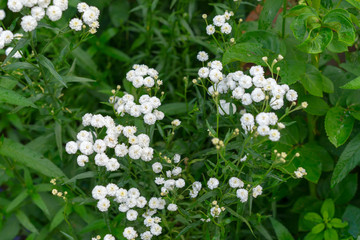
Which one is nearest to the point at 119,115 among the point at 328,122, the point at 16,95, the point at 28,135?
the point at 16,95

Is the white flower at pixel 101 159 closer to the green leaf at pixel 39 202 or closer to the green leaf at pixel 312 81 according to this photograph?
the green leaf at pixel 39 202

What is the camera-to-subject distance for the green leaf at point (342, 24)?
1.58 meters

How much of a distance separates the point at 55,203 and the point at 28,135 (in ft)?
1.52

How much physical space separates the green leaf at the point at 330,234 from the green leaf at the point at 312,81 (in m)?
0.59

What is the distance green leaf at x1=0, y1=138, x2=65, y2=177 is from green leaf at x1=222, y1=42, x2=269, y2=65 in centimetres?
91

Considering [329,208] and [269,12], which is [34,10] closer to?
[269,12]

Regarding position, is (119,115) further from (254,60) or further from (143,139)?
(254,60)

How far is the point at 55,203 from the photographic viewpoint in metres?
2.27

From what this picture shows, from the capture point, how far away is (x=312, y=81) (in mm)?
1894

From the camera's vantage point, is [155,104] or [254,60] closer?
[155,104]

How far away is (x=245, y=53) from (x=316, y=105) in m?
0.47

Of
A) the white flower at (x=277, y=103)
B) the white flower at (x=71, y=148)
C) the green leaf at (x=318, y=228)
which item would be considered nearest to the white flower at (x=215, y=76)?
the white flower at (x=277, y=103)

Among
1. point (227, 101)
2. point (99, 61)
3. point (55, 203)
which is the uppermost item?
point (227, 101)

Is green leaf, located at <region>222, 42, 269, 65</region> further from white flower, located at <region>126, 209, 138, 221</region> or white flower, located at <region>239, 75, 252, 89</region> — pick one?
white flower, located at <region>126, 209, 138, 221</region>
